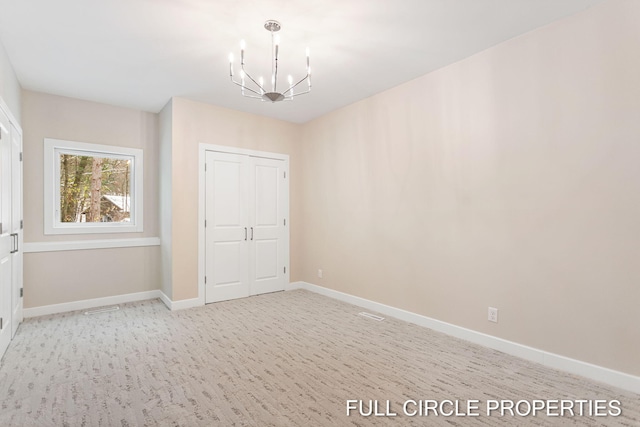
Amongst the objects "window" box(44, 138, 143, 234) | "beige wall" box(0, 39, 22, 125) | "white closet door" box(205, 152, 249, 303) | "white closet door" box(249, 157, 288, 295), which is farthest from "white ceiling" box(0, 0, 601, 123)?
"white closet door" box(249, 157, 288, 295)

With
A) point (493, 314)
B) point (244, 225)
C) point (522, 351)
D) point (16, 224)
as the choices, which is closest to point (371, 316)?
point (493, 314)

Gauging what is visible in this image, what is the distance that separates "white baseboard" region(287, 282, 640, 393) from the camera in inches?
89.1

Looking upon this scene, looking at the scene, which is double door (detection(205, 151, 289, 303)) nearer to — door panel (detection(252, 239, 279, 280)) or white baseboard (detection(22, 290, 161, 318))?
door panel (detection(252, 239, 279, 280))

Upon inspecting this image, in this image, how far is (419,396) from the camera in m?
2.19

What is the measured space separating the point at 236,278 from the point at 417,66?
11.7 ft

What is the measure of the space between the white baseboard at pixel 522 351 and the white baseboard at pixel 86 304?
3.03 metres

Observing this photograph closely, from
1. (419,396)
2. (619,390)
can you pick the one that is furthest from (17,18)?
(619,390)

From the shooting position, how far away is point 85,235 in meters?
4.26

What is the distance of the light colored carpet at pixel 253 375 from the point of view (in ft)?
6.48

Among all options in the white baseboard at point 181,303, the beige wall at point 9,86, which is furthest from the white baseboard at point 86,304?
the beige wall at point 9,86

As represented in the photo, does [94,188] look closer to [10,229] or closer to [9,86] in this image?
[10,229]

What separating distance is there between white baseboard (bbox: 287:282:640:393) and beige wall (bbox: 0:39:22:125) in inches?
168

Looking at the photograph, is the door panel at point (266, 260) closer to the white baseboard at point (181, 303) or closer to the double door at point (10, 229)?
the white baseboard at point (181, 303)

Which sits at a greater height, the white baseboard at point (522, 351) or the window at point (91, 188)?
the window at point (91, 188)
